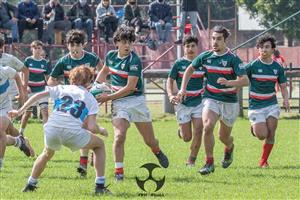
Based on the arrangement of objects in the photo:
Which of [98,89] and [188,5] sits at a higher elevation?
[98,89]

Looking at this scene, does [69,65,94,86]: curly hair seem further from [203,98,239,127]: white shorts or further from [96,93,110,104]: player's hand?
[203,98,239,127]: white shorts

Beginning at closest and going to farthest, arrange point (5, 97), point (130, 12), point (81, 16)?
point (5, 97) < point (81, 16) < point (130, 12)

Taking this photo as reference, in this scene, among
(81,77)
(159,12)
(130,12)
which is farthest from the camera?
(159,12)

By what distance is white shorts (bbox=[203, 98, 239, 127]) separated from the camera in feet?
43.6

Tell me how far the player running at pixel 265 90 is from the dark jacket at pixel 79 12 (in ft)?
46.4

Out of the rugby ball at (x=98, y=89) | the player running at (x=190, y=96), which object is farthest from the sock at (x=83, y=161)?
the player running at (x=190, y=96)

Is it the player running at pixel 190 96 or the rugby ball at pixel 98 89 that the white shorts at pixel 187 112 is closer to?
the player running at pixel 190 96

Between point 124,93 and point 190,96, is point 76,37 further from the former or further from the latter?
point 190,96

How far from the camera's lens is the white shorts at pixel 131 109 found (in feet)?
40.4

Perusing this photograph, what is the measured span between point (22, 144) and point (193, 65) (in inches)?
133

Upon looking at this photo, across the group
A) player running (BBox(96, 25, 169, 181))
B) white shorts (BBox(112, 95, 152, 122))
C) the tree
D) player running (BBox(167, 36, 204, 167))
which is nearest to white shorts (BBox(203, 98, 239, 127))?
player running (BBox(167, 36, 204, 167))

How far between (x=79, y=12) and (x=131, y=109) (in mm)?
15854

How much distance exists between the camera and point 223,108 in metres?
13.4

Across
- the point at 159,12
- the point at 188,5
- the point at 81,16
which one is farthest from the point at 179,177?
the point at 159,12
